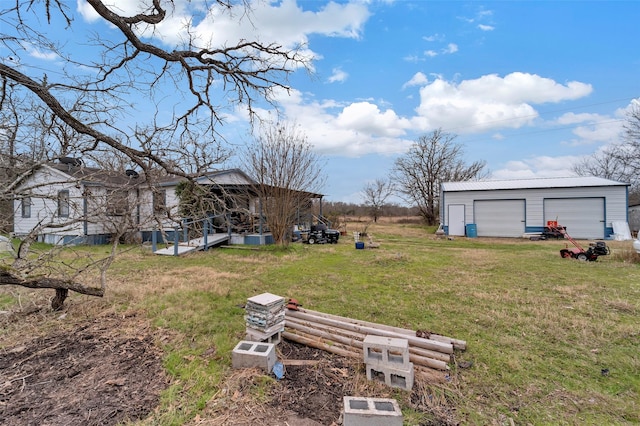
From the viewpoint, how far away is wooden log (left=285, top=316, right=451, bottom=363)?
284 centimetres

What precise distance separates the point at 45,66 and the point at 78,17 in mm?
848

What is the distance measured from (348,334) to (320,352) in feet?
1.22

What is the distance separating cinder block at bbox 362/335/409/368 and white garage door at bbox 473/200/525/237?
1607cm

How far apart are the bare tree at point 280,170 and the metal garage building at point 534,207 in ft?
33.3

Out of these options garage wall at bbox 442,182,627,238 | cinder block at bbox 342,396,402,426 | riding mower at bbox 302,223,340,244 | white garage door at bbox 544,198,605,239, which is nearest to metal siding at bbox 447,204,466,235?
garage wall at bbox 442,182,627,238

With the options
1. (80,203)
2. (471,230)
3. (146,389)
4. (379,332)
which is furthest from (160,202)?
(471,230)

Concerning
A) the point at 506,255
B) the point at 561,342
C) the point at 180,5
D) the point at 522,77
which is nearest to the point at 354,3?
the point at 180,5

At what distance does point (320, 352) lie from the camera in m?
3.13

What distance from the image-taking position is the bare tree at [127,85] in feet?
10.2

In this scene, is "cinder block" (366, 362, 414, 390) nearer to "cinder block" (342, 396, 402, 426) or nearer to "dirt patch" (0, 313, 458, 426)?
"dirt patch" (0, 313, 458, 426)

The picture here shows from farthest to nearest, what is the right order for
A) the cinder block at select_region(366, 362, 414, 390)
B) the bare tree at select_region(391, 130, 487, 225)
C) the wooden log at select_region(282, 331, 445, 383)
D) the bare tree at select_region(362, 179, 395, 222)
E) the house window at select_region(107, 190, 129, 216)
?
the bare tree at select_region(362, 179, 395, 222), the bare tree at select_region(391, 130, 487, 225), the house window at select_region(107, 190, 129, 216), the wooden log at select_region(282, 331, 445, 383), the cinder block at select_region(366, 362, 414, 390)

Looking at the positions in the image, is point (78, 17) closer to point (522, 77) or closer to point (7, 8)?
point (7, 8)

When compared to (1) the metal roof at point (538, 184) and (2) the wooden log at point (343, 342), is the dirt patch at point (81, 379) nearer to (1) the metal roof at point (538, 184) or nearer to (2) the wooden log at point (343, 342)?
(2) the wooden log at point (343, 342)

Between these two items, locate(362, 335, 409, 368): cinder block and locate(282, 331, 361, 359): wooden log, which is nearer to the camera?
locate(362, 335, 409, 368): cinder block
